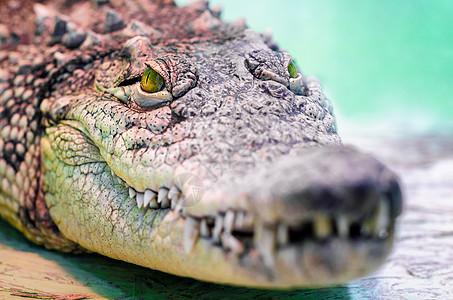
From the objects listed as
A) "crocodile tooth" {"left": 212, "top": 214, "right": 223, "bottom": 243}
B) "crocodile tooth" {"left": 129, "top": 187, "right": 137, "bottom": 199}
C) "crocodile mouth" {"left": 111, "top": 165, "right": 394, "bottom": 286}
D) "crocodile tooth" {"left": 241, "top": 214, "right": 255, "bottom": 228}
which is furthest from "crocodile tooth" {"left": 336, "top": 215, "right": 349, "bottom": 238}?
"crocodile tooth" {"left": 129, "top": 187, "right": 137, "bottom": 199}

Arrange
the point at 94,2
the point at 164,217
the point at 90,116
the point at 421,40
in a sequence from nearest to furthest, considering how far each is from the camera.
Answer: the point at 164,217, the point at 90,116, the point at 94,2, the point at 421,40

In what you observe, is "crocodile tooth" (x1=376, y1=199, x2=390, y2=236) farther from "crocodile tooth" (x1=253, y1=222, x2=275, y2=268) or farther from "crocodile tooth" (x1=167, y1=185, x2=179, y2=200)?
"crocodile tooth" (x1=167, y1=185, x2=179, y2=200)

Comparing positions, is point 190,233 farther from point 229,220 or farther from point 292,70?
point 292,70

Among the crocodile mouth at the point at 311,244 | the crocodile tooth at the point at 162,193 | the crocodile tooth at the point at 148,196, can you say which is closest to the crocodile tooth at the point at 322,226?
the crocodile mouth at the point at 311,244

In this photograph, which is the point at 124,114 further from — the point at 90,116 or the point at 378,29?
the point at 378,29

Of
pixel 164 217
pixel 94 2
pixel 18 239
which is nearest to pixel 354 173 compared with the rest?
pixel 164 217
